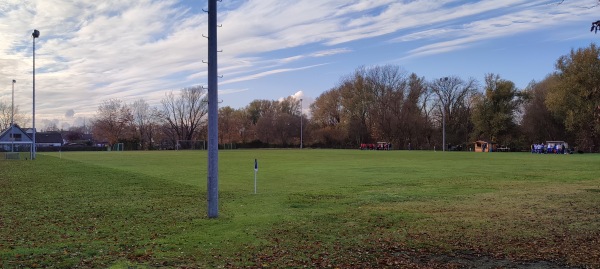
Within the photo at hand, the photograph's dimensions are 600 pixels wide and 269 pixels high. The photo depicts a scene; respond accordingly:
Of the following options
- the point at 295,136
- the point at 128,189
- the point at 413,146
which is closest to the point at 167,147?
the point at 295,136

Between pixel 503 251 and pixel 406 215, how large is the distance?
368cm

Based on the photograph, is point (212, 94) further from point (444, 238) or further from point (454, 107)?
point (454, 107)

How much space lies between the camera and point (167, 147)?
362ft

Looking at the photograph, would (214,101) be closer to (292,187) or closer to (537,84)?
(292,187)

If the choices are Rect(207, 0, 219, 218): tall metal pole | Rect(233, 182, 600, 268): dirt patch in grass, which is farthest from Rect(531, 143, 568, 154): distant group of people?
Rect(207, 0, 219, 218): tall metal pole

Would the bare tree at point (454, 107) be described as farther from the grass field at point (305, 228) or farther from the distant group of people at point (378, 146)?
the grass field at point (305, 228)

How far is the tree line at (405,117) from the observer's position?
226 feet

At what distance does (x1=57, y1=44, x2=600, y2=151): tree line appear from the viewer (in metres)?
68.8

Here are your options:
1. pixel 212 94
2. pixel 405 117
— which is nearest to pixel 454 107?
pixel 405 117

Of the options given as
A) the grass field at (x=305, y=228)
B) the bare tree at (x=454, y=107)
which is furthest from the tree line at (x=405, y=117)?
the grass field at (x=305, y=228)

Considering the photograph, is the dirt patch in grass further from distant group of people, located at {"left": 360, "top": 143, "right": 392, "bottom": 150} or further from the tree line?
distant group of people, located at {"left": 360, "top": 143, "right": 392, "bottom": 150}

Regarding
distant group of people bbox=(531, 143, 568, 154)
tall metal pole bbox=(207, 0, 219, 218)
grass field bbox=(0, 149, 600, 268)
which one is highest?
tall metal pole bbox=(207, 0, 219, 218)

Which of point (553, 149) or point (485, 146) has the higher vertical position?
point (485, 146)

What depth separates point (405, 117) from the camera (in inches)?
3792
